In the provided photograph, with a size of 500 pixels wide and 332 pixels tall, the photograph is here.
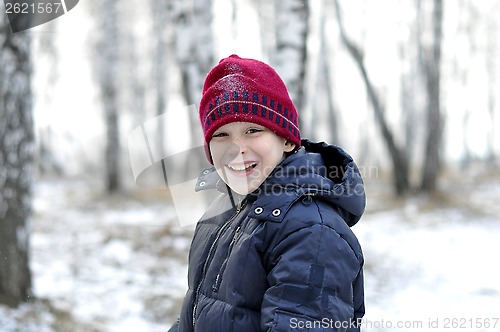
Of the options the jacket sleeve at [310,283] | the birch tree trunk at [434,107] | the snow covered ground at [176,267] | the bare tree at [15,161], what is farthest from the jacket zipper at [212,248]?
the birch tree trunk at [434,107]

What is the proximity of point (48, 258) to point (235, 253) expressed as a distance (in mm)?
6311

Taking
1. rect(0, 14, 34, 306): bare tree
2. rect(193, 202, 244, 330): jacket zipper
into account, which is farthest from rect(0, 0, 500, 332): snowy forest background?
rect(193, 202, 244, 330): jacket zipper

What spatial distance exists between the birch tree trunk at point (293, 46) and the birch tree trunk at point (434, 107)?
18.7 feet

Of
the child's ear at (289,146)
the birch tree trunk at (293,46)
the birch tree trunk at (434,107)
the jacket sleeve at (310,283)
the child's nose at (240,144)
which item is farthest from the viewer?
the birch tree trunk at (434,107)

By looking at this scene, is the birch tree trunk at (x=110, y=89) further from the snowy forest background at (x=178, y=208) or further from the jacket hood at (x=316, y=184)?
the jacket hood at (x=316, y=184)

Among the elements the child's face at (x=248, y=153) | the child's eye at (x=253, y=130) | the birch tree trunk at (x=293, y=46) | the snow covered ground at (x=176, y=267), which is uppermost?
the birch tree trunk at (x=293, y=46)

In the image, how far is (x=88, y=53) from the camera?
24.9 m

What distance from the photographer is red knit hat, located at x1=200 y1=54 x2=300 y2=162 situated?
165 cm

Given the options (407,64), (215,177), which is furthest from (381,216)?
(407,64)

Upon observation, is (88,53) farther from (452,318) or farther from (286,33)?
(452,318)

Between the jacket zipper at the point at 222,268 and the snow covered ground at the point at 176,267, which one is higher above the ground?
the jacket zipper at the point at 222,268

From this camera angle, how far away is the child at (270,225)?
1410 mm

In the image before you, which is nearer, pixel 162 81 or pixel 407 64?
pixel 162 81

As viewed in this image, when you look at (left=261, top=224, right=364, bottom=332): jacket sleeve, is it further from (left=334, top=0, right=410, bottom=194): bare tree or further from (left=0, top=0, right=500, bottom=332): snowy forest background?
(left=334, top=0, right=410, bottom=194): bare tree
